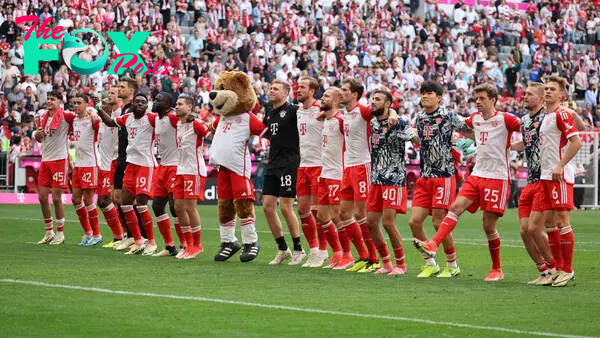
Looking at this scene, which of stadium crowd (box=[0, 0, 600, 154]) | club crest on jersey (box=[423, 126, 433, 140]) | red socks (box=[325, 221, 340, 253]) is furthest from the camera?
stadium crowd (box=[0, 0, 600, 154])

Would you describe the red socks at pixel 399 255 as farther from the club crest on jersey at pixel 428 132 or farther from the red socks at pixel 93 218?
the red socks at pixel 93 218

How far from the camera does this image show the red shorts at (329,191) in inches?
588

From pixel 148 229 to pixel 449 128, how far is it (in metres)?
5.14

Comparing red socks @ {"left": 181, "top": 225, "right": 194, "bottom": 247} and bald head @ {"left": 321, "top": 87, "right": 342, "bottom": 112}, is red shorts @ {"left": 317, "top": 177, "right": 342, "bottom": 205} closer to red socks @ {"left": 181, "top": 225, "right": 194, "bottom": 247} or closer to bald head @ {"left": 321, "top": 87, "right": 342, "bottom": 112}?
bald head @ {"left": 321, "top": 87, "right": 342, "bottom": 112}

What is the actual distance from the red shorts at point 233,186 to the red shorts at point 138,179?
Result: 1.50 meters

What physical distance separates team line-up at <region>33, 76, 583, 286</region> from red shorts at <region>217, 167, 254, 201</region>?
0.02 metres

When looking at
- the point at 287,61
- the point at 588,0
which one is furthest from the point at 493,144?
the point at 588,0

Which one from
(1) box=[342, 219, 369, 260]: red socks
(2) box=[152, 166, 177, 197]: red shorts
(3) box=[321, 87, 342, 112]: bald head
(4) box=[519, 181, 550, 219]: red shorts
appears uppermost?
(3) box=[321, 87, 342, 112]: bald head

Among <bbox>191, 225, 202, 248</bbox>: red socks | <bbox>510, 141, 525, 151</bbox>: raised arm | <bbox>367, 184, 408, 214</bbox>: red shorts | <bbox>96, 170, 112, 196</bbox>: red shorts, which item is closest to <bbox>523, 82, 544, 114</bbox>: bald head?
<bbox>510, 141, 525, 151</bbox>: raised arm

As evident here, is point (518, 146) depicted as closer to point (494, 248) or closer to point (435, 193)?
point (435, 193)

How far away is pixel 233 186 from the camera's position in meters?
15.7

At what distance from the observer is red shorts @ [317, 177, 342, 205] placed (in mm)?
14930

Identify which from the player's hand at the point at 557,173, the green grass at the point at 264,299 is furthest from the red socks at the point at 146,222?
the player's hand at the point at 557,173

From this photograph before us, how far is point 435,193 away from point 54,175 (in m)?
6.93
